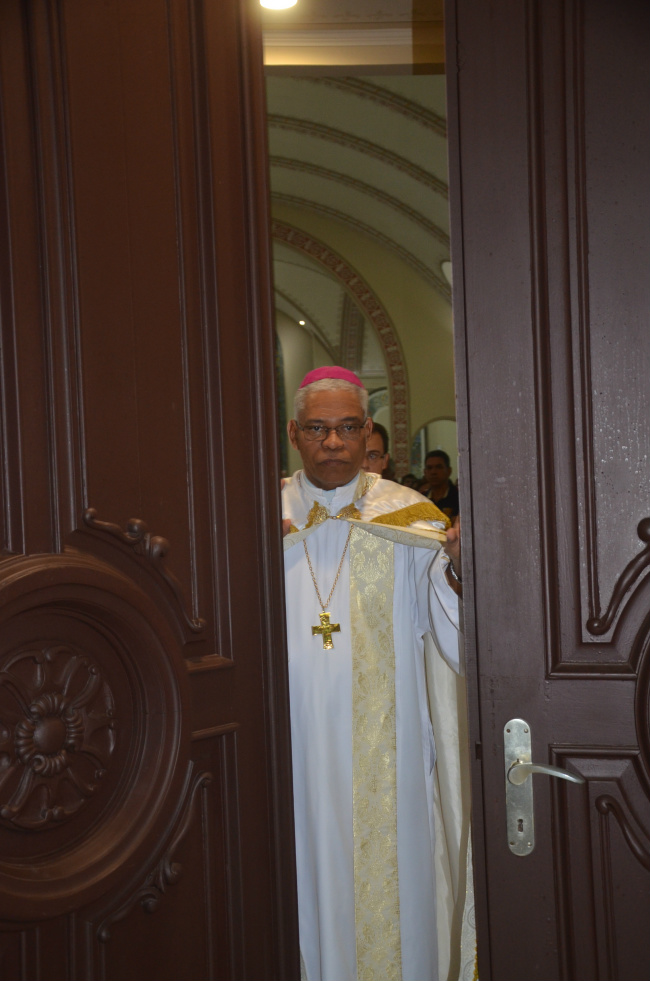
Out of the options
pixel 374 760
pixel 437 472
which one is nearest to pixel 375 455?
pixel 437 472

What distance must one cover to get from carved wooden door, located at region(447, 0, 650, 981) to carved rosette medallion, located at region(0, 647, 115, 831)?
741 mm

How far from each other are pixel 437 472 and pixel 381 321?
554 cm

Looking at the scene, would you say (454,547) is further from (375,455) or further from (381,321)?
(381,321)

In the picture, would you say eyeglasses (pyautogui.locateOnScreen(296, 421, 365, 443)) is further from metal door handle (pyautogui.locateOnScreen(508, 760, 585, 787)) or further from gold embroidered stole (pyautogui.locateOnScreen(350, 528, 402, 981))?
metal door handle (pyautogui.locateOnScreen(508, 760, 585, 787))

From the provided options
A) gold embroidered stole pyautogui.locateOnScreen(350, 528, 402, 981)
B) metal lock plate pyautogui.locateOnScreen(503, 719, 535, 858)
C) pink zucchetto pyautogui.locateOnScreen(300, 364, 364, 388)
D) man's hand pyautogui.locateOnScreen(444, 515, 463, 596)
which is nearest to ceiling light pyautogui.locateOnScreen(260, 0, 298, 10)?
pink zucchetto pyautogui.locateOnScreen(300, 364, 364, 388)

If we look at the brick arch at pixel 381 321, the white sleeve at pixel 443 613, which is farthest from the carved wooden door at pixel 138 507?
the brick arch at pixel 381 321

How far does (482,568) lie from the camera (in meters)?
2.09

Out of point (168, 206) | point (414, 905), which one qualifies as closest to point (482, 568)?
point (168, 206)

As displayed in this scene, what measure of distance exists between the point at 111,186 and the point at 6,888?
1.21 meters

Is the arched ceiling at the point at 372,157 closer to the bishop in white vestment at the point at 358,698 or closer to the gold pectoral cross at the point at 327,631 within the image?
the bishop in white vestment at the point at 358,698

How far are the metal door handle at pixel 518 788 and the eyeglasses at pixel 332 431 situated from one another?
1.35m

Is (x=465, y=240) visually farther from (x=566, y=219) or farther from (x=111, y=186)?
(x=111, y=186)

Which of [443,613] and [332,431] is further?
[332,431]

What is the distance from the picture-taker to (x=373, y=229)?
12.8m
